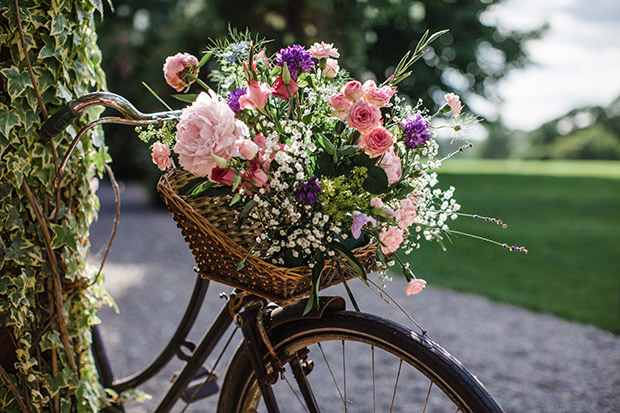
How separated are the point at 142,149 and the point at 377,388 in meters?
7.54

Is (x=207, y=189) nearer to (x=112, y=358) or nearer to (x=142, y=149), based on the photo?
(x=112, y=358)

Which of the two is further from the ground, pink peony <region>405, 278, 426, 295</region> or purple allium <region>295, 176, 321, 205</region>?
purple allium <region>295, 176, 321, 205</region>

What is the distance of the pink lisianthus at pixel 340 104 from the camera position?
1.25m

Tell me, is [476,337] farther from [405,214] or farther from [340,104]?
[340,104]

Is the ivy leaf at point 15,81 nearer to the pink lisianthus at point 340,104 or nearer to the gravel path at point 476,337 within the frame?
the gravel path at point 476,337

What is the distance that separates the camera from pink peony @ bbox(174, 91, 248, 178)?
3.83 ft

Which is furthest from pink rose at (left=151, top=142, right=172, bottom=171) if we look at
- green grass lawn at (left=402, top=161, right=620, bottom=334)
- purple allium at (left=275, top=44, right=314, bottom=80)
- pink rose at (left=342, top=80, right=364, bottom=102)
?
green grass lawn at (left=402, top=161, right=620, bottom=334)

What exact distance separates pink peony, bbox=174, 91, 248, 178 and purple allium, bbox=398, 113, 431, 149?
38 centimetres

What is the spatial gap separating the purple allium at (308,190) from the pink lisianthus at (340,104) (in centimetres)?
17

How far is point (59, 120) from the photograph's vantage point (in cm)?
161

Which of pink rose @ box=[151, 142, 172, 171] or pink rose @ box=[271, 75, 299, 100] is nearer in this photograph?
pink rose @ box=[271, 75, 299, 100]

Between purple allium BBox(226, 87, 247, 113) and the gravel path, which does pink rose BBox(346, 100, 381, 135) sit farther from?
the gravel path

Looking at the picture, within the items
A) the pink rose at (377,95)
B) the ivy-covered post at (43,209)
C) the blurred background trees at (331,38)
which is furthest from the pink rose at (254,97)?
the blurred background trees at (331,38)

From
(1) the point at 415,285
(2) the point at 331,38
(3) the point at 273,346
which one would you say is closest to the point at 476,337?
(3) the point at 273,346
